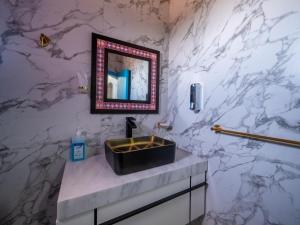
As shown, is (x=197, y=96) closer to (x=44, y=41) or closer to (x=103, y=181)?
(x=103, y=181)

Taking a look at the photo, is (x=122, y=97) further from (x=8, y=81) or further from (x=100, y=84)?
(x=8, y=81)

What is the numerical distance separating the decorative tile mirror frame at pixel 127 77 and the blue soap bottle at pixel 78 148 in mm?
213

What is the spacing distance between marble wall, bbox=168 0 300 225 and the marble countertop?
23 cm

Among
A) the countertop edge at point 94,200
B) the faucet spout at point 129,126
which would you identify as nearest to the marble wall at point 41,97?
the faucet spout at point 129,126

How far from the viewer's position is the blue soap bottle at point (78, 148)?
112 centimetres

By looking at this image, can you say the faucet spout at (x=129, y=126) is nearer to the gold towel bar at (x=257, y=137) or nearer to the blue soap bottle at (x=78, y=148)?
the blue soap bottle at (x=78, y=148)

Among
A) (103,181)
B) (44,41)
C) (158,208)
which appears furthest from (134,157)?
(44,41)

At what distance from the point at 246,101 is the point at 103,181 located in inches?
37.9

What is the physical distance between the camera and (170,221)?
1.02 metres

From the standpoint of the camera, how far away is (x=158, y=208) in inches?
37.9

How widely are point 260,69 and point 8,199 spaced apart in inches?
66.1

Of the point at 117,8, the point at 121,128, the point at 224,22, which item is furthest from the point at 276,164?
the point at 117,8

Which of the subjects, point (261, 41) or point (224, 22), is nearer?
point (261, 41)

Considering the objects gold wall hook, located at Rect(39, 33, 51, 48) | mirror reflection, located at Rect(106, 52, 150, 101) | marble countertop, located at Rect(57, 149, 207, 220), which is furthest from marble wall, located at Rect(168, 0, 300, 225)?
gold wall hook, located at Rect(39, 33, 51, 48)
